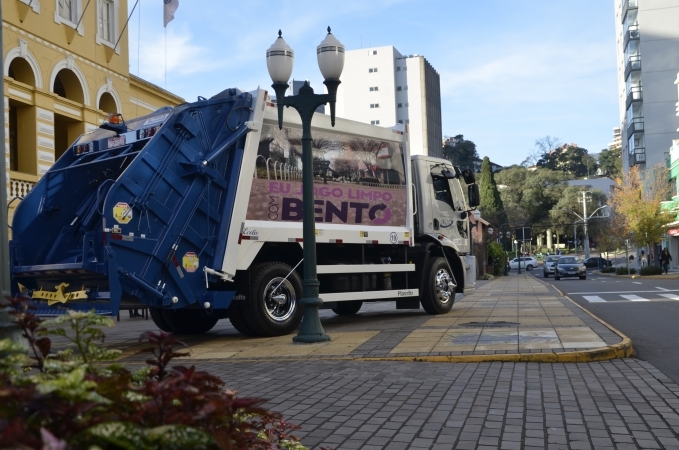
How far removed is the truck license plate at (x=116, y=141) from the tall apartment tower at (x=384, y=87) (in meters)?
101

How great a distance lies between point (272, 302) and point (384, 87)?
10337 centimetres

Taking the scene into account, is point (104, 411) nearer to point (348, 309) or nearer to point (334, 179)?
point (334, 179)

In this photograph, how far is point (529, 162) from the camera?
111500 mm

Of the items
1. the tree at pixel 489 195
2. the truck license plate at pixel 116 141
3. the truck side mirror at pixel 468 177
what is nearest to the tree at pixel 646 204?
the tree at pixel 489 195

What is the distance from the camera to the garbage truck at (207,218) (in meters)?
8.90

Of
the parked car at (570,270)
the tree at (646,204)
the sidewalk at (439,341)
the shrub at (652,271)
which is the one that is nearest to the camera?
the sidewalk at (439,341)

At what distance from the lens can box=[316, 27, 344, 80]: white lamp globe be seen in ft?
31.3

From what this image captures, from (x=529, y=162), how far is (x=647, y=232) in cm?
7055

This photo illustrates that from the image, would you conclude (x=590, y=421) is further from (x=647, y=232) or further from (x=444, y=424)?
(x=647, y=232)

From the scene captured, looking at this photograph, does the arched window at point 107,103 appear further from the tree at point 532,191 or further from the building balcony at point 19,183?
the tree at point 532,191

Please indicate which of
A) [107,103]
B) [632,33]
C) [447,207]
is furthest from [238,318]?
[632,33]

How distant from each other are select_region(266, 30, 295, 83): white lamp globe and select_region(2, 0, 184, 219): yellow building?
33.0ft

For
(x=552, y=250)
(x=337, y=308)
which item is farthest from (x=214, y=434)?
(x=552, y=250)

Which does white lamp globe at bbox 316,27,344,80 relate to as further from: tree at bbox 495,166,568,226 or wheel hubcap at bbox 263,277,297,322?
tree at bbox 495,166,568,226
